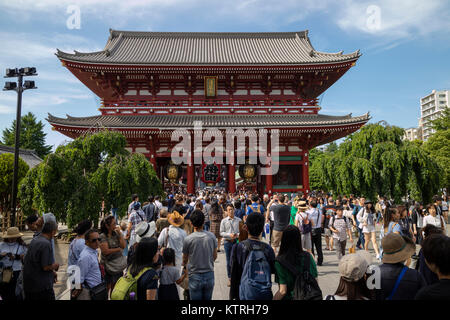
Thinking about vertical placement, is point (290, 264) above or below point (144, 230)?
below

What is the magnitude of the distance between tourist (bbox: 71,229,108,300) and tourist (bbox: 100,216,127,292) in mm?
552

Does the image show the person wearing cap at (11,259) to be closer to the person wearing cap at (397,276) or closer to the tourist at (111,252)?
the tourist at (111,252)

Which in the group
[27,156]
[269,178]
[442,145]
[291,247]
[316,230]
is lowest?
[316,230]

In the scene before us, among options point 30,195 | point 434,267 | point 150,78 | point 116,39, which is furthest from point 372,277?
point 116,39

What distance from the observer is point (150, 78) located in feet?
63.0

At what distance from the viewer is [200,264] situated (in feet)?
12.4

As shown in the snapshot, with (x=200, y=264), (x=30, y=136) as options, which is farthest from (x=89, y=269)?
(x=30, y=136)

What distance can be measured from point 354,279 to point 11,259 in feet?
16.6

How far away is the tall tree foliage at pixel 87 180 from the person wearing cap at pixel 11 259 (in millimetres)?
4736

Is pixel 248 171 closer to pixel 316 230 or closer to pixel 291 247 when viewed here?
pixel 316 230

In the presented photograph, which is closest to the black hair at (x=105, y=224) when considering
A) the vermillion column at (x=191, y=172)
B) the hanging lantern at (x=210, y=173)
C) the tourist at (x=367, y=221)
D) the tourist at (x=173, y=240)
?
the tourist at (x=173, y=240)

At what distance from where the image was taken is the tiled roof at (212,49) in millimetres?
20281

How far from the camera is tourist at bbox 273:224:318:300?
2975mm

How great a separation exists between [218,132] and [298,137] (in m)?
5.64
